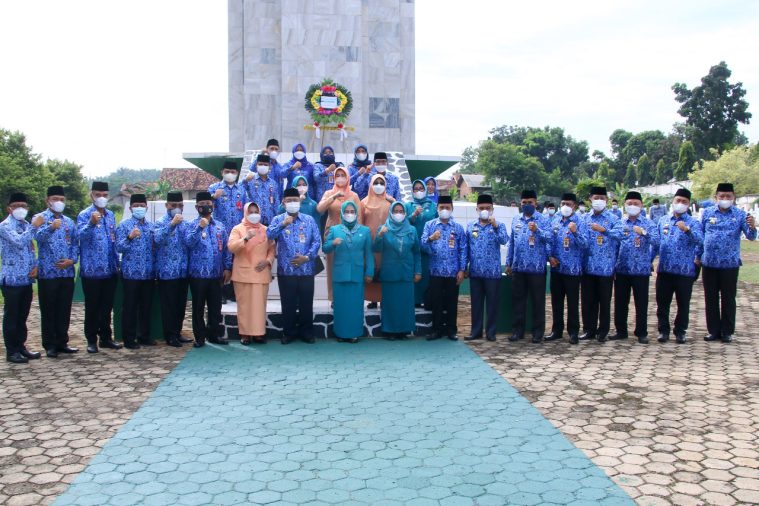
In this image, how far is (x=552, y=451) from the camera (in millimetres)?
3947

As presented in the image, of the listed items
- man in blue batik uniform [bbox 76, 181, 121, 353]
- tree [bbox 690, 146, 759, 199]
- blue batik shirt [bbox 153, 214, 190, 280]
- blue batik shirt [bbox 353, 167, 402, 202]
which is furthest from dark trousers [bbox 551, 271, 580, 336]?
tree [bbox 690, 146, 759, 199]

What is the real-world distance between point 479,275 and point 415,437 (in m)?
3.38

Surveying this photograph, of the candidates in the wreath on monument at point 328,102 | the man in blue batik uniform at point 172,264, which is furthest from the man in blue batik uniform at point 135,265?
the wreath on monument at point 328,102

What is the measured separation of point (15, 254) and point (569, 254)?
18.5 ft

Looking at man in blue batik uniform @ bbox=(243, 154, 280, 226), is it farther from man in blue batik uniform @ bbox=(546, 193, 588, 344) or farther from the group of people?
man in blue batik uniform @ bbox=(546, 193, 588, 344)

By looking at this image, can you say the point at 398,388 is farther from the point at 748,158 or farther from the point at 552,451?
the point at 748,158

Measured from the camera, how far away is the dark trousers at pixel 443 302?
23.7 ft

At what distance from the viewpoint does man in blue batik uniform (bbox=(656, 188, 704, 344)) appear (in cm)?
715

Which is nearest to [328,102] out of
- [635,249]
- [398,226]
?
[398,226]

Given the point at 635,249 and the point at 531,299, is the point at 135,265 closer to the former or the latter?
the point at 531,299

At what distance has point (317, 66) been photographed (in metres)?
16.6

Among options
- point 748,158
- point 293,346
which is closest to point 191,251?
point 293,346

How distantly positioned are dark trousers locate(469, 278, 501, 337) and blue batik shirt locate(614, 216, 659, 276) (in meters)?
1.41

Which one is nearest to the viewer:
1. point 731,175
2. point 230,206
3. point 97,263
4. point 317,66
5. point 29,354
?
point 29,354
